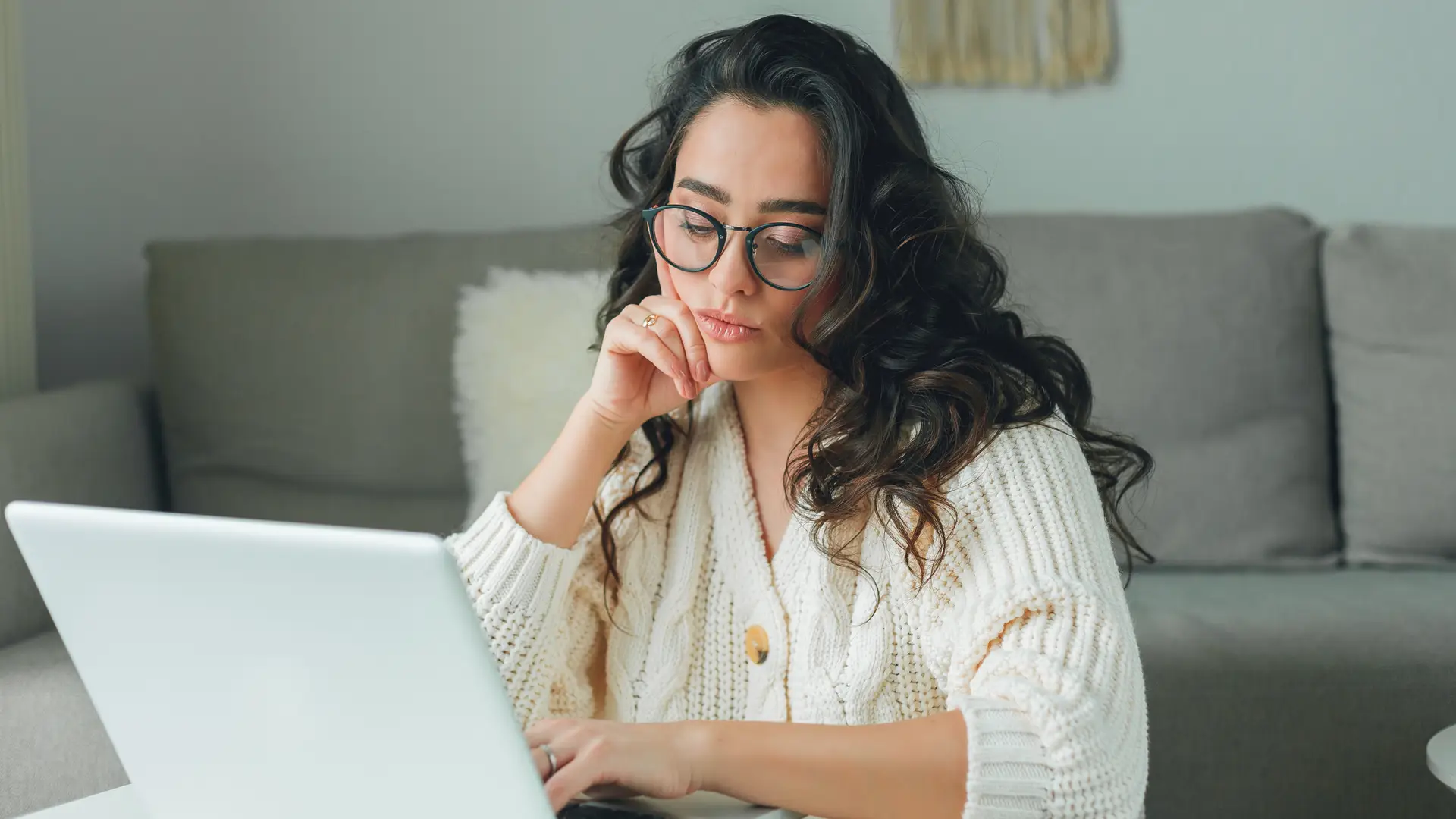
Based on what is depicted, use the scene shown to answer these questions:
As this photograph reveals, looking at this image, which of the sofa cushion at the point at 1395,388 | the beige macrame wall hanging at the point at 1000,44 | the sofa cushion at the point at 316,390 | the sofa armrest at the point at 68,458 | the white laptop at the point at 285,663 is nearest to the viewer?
the white laptop at the point at 285,663

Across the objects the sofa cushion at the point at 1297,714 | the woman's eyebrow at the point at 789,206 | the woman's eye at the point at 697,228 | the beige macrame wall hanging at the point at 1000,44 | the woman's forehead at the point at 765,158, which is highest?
the beige macrame wall hanging at the point at 1000,44

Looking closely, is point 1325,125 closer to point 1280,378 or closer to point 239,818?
point 1280,378

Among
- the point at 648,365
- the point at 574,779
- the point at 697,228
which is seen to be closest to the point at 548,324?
the point at 648,365

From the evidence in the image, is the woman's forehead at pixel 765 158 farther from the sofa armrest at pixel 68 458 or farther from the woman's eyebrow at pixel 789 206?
the sofa armrest at pixel 68 458

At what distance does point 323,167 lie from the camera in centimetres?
260

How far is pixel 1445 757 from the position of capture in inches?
49.8

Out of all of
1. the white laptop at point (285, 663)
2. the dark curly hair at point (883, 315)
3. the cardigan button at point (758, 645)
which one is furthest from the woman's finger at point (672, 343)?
the white laptop at point (285, 663)

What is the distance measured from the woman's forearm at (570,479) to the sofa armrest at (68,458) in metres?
0.94

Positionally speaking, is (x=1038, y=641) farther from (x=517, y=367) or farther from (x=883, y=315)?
(x=517, y=367)

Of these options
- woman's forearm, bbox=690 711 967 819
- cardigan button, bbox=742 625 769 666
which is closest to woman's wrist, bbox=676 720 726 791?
woman's forearm, bbox=690 711 967 819

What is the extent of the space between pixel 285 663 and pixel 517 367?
1455 mm

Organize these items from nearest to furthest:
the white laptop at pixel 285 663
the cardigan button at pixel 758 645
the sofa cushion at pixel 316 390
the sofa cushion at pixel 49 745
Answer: the white laptop at pixel 285 663
the cardigan button at pixel 758 645
the sofa cushion at pixel 49 745
the sofa cushion at pixel 316 390

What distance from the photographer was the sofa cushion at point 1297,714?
173 centimetres

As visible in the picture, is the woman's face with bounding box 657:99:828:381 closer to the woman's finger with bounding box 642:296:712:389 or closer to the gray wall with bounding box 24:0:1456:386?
the woman's finger with bounding box 642:296:712:389
